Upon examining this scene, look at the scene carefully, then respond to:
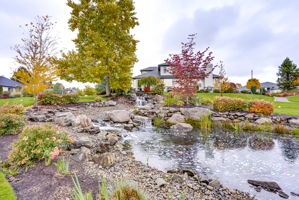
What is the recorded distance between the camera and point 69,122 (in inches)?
320

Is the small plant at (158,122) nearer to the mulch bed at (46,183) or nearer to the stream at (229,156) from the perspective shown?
the stream at (229,156)

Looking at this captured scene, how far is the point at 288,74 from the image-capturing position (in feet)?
129

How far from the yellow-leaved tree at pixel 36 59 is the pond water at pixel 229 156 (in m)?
8.18

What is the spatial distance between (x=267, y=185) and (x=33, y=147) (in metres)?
5.63

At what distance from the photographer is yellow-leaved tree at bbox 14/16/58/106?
10680 mm

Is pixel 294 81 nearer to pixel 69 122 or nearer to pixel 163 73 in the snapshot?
pixel 163 73

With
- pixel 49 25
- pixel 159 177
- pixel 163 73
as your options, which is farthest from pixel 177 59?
pixel 163 73

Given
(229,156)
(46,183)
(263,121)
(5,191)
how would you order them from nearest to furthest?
(5,191) → (46,183) → (229,156) → (263,121)

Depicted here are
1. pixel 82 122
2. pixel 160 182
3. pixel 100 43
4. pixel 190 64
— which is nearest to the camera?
pixel 160 182

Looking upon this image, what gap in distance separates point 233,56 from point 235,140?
16.7 meters

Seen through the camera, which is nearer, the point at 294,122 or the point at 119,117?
the point at 294,122

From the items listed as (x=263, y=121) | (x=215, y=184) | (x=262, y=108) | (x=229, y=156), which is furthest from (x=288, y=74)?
(x=215, y=184)

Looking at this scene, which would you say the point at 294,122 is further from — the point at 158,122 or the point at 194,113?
the point at 158,122

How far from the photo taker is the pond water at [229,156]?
4.00 m
